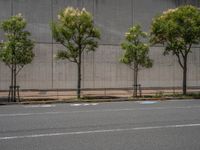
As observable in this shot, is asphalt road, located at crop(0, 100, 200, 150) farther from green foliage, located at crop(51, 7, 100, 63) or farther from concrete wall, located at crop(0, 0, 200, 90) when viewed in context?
concrete wall, located at crop(0, 0, 200, 90)

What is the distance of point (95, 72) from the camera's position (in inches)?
1475

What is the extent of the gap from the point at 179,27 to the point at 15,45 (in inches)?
456

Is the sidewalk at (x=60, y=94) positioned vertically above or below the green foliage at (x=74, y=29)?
below

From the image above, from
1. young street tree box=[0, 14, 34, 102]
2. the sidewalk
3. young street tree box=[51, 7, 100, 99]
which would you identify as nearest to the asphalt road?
young street tree box=[0, 14, 34, 102]

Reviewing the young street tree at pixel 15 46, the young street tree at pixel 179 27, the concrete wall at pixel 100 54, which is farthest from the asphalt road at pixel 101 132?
the concrete wall at pixel 100 54

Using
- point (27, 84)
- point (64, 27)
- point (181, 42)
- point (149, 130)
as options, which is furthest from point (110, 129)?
point (27, 84)

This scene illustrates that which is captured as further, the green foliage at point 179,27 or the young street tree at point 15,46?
the green foliage at point 179,27

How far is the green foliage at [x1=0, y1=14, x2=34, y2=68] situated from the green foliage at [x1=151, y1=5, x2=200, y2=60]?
9609 millimetres

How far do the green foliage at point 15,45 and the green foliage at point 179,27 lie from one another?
9609mm

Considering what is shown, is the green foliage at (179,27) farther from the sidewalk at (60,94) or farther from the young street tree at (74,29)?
the young street tree at (74,29)

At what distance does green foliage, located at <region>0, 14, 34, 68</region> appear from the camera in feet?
83.0

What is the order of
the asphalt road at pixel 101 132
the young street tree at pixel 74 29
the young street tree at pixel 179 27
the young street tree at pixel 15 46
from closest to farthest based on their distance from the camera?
1. the asphalt road at pixel 101 132
2. the young street tree at pixel 15 46
3. the young street tree at pixel 74 29
4. the young street tree at pixel 179 27

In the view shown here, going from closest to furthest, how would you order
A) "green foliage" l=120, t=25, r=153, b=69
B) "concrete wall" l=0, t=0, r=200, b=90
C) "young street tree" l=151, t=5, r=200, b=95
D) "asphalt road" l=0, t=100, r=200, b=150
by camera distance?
1. "asphalt road" l=0, t=100, r=200, b=150
2. "young street tree" l=151, t=5, r=200, b=95
3. "green foliage" l=120, t=25, r=153, b=69
4. "concrete wall" l=0, t=0, r=200, b=90

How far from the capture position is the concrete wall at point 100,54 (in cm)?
3528
